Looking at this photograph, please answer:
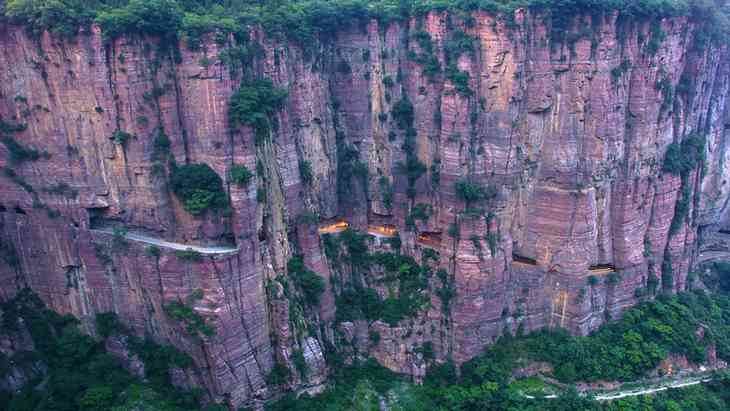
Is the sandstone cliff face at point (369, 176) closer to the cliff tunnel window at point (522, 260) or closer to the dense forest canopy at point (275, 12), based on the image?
the cliff tunnel window at point (522, 260)

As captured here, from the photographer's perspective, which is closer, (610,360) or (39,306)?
(39,306)

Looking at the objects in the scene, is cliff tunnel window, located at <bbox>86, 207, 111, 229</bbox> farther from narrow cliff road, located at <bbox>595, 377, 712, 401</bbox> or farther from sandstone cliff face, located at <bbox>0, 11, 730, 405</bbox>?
narrow cliff road, located at <bbox>595, 377, 712, 401</bbox>

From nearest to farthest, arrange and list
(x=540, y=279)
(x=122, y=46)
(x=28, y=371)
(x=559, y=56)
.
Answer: (x=122, y=46) → (x=28, y=371) → (x=559, y=56) → (x=540, y=279)

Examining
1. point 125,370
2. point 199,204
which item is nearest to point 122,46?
point 199,204

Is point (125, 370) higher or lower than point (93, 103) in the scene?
lower

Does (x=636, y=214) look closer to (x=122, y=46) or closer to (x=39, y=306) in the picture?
(x=122, y=46)

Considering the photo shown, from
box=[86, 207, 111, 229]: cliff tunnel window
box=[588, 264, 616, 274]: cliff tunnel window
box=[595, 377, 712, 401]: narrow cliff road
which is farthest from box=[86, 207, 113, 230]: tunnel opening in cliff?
box=[595, 377, 712, 401]: narrow cliff road

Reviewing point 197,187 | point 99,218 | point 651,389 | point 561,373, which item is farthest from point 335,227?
point 651,389
